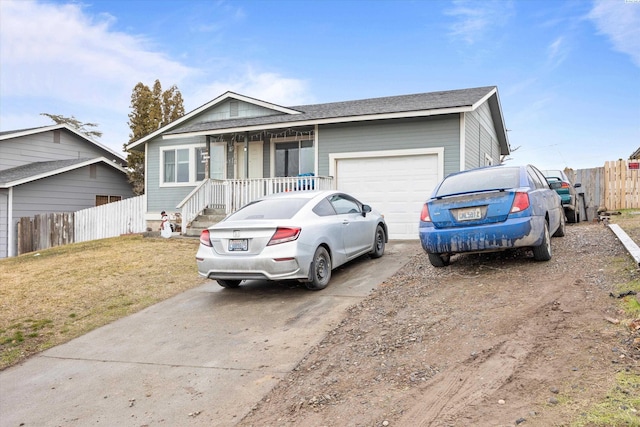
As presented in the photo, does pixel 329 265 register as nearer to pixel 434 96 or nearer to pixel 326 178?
pixel 326 178

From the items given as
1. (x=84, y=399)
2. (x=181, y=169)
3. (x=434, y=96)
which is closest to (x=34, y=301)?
(x=84, y=399)

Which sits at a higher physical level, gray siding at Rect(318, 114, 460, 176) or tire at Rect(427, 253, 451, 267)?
gray siding at Rect(318, 114, 460, 176)

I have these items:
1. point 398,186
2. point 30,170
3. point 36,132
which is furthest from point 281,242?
point 36,132

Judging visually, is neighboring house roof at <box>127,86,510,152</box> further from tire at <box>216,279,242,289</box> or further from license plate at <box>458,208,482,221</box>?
tire at <box>216,279,242,289</box>

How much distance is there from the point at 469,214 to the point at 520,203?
688 mm

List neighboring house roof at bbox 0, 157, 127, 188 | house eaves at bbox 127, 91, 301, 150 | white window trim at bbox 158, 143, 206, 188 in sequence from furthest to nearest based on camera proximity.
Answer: neighboring house roof at bbox 0, 157, 127, 188 → white window trim at bbox 158, 143, 206, 188 → house eaves at bbox 127, 91, 301, 150

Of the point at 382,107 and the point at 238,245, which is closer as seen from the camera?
the point at 238,245

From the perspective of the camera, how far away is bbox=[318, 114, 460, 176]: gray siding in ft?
41.4

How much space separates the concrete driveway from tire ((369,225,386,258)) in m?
1.59

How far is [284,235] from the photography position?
639 centimetres

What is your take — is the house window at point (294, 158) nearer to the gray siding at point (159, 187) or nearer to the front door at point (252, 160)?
the front door at point (252, 160)

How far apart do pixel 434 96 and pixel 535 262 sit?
9.54 m

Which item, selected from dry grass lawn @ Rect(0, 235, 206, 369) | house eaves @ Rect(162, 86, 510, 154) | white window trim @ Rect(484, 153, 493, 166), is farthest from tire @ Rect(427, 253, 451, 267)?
white window trim @ Rect(484, 153, 493, 166)

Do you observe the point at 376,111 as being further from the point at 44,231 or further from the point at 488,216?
the point at 44,231
